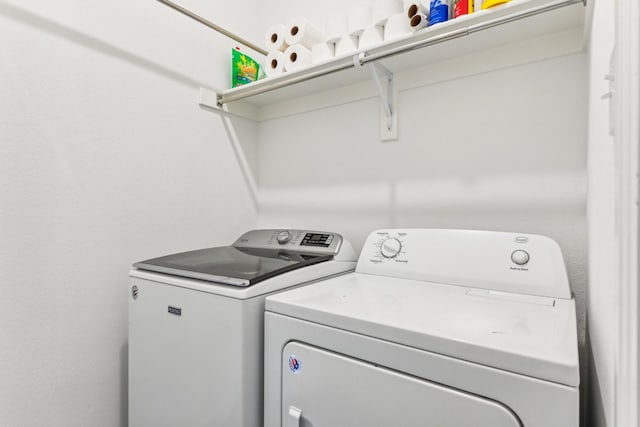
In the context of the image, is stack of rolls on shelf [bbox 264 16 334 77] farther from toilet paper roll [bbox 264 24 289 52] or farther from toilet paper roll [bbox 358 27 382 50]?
toilet paper roll [bbox 358 27 382 50]

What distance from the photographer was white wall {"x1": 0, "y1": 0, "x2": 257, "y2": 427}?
1074 mm

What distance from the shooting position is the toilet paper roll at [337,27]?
1396 millimetres

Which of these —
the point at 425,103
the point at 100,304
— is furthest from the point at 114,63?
the point at 425,103

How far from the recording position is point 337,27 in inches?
57.4

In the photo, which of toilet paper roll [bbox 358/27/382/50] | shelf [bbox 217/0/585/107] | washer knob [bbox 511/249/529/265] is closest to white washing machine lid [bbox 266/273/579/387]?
washer knob [bbox 511/249/529/265]

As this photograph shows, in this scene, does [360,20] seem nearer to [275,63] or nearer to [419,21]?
[419,21]

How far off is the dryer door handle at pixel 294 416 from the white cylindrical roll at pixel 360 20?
1.31m

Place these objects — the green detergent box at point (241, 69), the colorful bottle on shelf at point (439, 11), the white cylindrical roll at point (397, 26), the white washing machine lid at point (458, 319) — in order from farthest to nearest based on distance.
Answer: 1. the green detergent box at point (241, 69)
2. the white cylindrical roll at point (397, 26)
3. the colorful bottle on shelf at point (439, 11)
4. the white washing machine lid at point (458, 319)

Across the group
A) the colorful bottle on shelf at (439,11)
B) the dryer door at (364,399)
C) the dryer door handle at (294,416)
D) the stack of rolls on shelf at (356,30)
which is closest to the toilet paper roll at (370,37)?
the stack of rolls on shelf at (356,30)

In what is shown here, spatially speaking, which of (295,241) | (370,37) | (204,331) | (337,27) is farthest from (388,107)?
(204,331)

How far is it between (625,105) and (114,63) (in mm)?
1542

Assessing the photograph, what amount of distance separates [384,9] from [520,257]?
99 centimetres

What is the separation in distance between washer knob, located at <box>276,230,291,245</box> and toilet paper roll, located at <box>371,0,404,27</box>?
0.92m

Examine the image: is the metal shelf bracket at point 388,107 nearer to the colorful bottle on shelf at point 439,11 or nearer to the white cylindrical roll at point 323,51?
the white cylindrical roll at point 323,51
